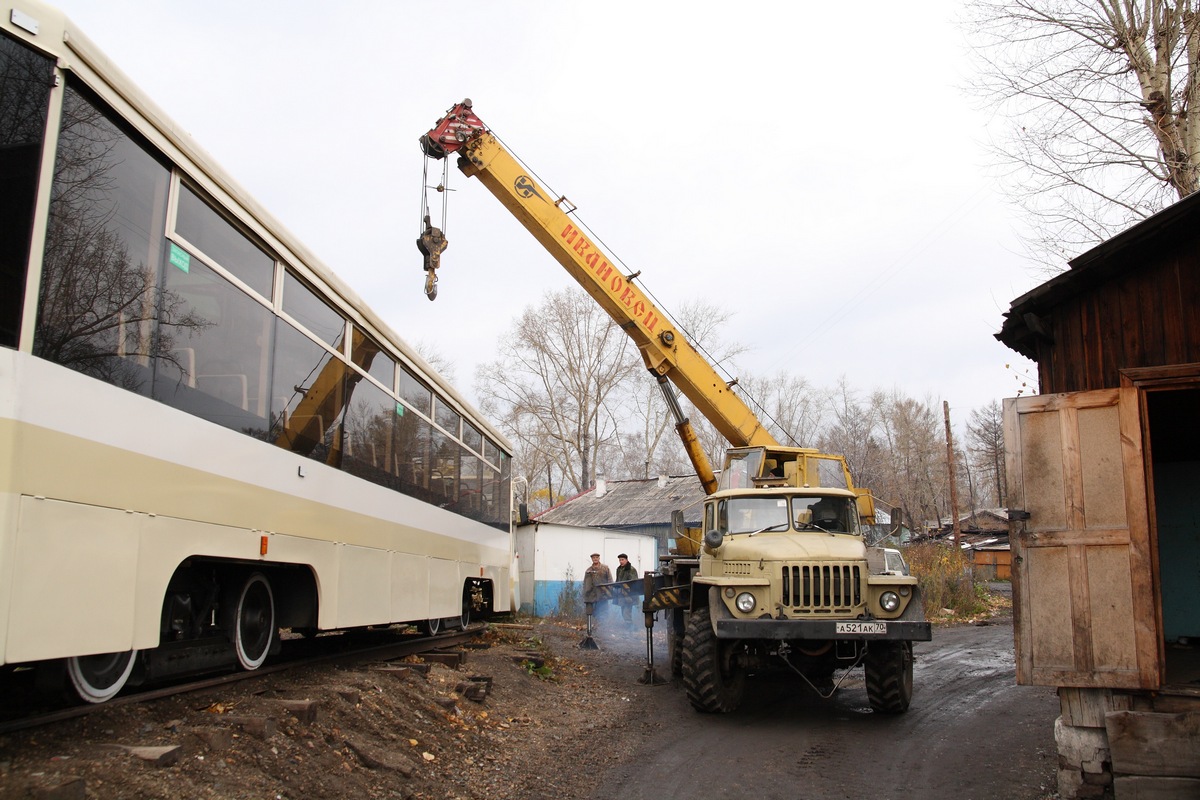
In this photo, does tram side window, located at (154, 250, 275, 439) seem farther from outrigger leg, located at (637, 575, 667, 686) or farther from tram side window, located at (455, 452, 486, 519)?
outrigger leg, located at (637, 575, 667, 686)

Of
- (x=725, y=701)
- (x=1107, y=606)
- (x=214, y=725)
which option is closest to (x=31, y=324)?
(x=214, y=725)

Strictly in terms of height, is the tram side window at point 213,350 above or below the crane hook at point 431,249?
below

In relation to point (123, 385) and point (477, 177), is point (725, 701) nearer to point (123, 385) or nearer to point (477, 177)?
point (123, 385)

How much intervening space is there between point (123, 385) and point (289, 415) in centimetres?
222

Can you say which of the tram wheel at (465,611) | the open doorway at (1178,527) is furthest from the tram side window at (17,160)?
the open doorway at (1178,527)

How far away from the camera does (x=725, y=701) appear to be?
382 inches

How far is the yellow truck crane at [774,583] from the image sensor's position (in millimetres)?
9234

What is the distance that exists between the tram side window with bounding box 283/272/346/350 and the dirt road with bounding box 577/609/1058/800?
4349 mm

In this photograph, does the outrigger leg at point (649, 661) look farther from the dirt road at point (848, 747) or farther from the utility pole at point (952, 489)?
the utility pole at point (952, 489)

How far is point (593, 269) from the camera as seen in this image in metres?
14.4

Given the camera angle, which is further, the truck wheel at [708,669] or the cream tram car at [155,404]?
the truck wheel at [708,669]

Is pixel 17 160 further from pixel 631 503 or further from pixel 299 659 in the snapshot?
pixel 631 503

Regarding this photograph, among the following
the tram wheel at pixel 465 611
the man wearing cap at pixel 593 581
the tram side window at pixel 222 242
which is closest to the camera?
the tram side window at pixel 222 242

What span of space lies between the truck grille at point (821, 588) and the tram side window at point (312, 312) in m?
5.11
